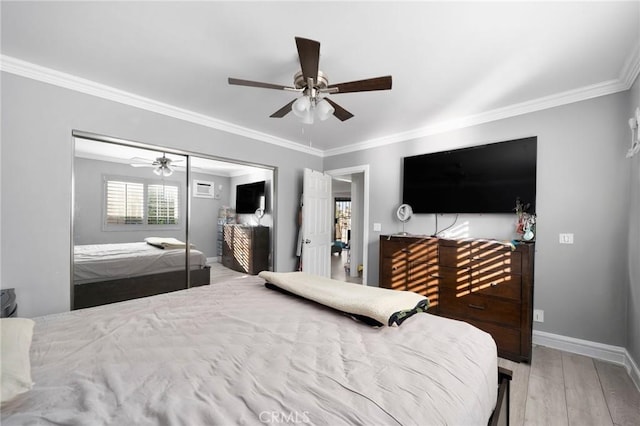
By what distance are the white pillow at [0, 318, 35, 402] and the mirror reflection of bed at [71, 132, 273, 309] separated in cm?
179

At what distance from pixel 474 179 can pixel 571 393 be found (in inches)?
81.0

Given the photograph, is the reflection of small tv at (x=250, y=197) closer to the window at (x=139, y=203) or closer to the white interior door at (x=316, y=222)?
the white interior door at (x=316, y=222)

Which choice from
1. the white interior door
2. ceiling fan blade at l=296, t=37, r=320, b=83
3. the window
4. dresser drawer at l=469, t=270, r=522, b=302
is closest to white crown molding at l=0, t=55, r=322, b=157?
the window

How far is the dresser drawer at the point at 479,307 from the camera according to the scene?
2426 mm

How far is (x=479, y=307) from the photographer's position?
260cm

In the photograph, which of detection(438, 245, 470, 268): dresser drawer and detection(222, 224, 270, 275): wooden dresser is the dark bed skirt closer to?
detection(222, 224, 270, 275): wooden dresser

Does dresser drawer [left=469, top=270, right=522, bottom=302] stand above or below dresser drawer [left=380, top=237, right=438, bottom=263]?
below

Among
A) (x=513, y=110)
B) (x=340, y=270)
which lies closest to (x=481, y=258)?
(x=513, y=110)

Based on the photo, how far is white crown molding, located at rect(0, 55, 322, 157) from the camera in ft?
6.83

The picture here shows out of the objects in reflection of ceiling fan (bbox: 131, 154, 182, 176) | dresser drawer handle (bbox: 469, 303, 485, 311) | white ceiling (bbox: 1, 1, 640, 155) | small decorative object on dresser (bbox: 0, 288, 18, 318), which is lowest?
dresser drawer handle (bbox: 469, 303, 485, 311)

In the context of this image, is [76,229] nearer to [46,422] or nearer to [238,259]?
[238,259]

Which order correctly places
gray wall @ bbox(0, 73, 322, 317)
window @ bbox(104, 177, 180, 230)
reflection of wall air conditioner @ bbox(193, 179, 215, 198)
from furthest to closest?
reflection of wall air conditioner @ bbox(193, 179, 215, 198)
window @ bbox(104, 177, 180, 230)
gray wall @ bbox(0, 73, 322, 317)

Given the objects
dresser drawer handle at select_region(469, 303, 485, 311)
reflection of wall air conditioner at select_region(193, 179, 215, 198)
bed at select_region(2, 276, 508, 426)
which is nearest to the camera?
bed at select_region(2, 276, 508, 426)

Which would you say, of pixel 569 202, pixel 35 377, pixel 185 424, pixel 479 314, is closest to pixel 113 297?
pixel 35 377
